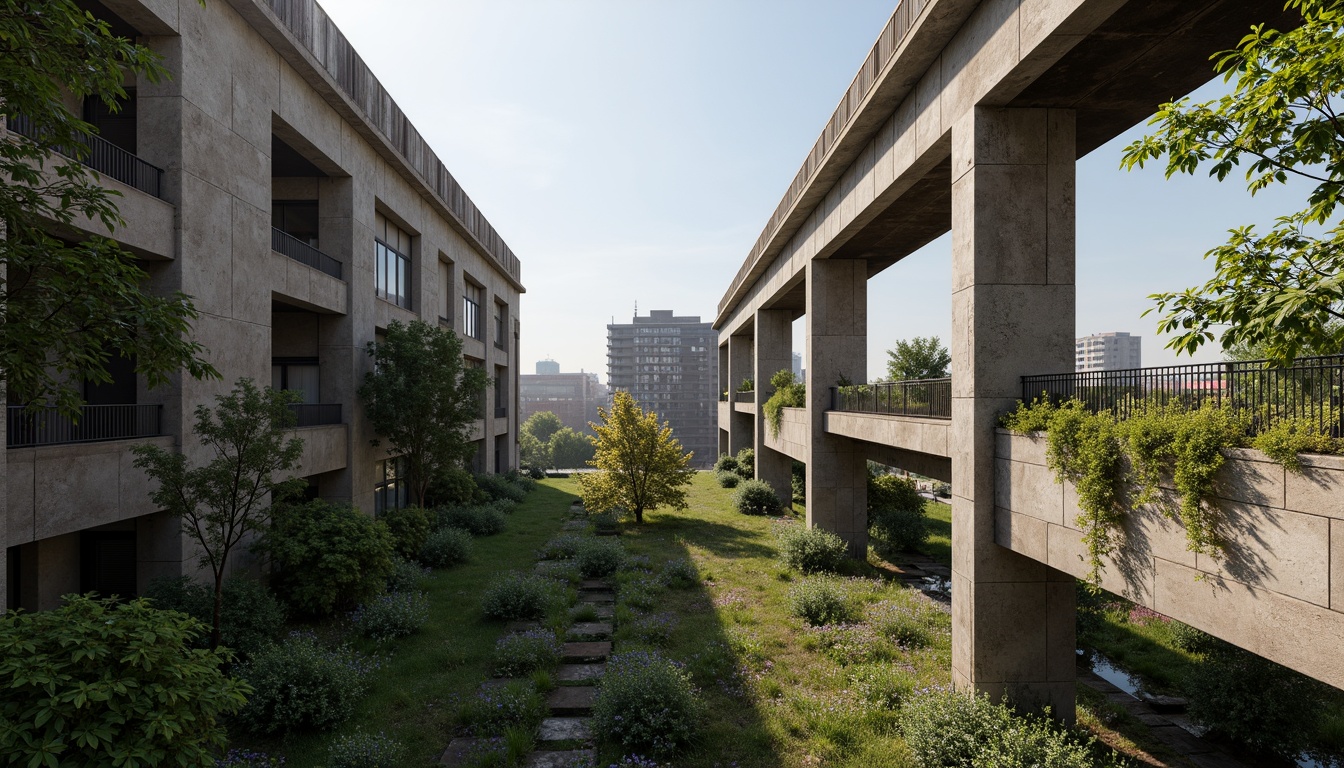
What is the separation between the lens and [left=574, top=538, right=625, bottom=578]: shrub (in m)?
18.7

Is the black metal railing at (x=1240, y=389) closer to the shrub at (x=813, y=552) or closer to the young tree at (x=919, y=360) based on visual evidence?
the shrub at (x=813, y=552)

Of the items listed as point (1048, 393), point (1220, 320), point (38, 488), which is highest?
point (1220, 320)

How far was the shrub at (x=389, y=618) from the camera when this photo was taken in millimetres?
13383

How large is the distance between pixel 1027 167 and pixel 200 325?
15466mm

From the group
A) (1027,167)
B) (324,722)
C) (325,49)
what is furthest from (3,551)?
(1027,167)

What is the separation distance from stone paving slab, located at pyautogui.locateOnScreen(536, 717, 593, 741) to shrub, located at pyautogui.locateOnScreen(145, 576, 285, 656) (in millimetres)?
5482

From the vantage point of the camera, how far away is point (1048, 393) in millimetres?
9625

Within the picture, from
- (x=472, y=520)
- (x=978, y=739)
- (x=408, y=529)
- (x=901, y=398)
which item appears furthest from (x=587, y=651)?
(x=472, y=520)

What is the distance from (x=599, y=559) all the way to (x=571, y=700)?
26.6 ft

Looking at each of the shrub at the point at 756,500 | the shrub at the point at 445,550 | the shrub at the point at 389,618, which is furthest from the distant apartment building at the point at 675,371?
the shrub at the point at 389,618

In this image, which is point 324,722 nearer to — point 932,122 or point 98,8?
point 98,8

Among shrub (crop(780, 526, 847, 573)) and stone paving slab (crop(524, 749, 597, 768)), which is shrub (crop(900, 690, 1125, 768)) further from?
shrub (crop(780, 526, 847, 573))

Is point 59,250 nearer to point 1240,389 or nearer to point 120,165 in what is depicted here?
point 120,165

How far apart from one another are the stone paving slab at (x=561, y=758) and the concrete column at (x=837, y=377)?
1313cm
